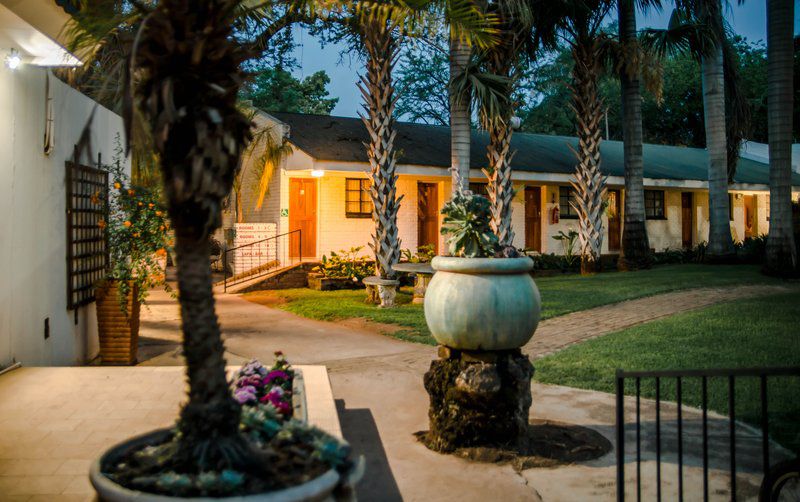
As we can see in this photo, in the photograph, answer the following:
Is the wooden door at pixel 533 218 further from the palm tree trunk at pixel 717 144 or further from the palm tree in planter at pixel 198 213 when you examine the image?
the palm tree in planter at pixel 198 213

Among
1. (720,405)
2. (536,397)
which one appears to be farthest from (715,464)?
(536,397)

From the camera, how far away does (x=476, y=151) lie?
928 inches

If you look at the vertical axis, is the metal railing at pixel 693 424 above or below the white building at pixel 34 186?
below

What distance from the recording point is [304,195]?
21.1 m

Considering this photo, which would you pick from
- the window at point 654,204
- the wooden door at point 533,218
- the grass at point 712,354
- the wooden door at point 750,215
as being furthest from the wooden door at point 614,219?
the grass at point 712,354

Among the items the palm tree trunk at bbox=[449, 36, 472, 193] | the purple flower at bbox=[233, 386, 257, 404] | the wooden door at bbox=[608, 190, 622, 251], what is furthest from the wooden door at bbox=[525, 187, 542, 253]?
the purple flower at bbox=[233, 386, 257, 404]

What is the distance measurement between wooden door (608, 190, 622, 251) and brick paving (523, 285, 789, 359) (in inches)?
431

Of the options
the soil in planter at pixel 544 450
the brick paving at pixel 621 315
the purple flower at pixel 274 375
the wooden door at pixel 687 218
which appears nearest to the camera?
the purple flower at pixel 274 375

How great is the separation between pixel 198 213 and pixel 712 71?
19.6 meters

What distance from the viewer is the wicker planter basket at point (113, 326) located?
8.66 m

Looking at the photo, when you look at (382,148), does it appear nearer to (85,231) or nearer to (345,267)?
(345,267)

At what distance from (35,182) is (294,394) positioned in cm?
400

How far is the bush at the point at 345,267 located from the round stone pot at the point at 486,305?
42.0ft

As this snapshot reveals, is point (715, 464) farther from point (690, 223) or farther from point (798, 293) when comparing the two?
point (690, 223)
